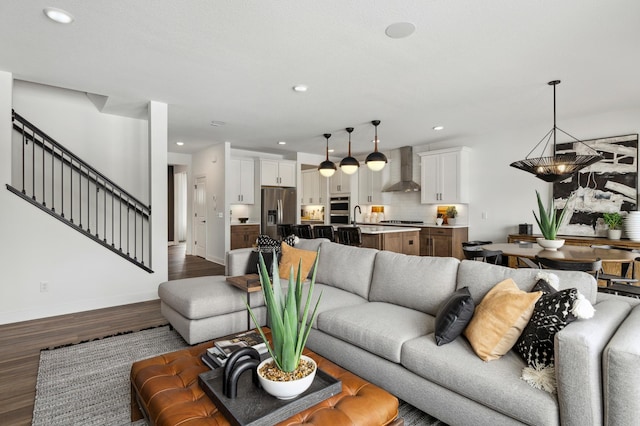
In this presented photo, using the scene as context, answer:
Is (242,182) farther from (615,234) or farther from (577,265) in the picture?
(615,234)

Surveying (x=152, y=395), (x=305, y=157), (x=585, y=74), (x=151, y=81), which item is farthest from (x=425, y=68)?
(x=305, y=157)

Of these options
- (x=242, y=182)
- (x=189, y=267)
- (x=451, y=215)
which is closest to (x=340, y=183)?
(x=242, y=182)

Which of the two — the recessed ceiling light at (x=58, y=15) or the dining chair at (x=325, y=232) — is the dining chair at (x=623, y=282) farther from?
the recessed ceiling light at (x=58, y=15)

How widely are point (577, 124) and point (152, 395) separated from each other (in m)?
6.52

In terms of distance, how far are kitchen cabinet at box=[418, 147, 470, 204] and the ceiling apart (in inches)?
60.0

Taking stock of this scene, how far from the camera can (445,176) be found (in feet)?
22.5

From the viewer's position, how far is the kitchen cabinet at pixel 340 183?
28.2 feet

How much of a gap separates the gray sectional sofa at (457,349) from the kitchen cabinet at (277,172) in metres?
4.98

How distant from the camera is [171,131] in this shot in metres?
6.18

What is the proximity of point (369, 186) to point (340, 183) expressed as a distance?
764mm

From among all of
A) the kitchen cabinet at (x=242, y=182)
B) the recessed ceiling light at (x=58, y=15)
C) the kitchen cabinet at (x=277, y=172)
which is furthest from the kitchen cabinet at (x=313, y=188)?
the recessed ceiling light at (x=58, y=15)

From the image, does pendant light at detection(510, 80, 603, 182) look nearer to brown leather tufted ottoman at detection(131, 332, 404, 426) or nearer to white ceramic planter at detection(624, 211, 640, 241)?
white ceramic planter at detection(624, 211, 640, 241)

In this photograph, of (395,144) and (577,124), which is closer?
(577,124)

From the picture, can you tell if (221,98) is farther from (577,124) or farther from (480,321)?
(577,124)
